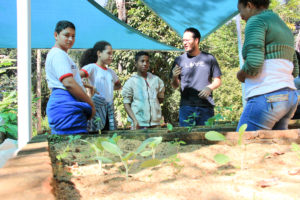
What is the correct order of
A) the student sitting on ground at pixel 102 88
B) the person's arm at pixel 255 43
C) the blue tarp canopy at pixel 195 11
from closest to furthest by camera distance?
Result: the person's arm at pixel 255 43, the student sitting on ground at pixel 102 88, the blue tarp canopy at pixel 195 11

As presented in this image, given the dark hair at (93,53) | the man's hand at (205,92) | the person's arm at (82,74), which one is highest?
the dark hair at (93,53)

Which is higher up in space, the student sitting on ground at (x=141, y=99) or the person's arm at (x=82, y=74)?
the person's arm at (x=82, y=74)

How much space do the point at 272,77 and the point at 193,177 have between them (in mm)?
1026

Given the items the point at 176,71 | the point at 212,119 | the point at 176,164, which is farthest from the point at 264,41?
the point at 176,71

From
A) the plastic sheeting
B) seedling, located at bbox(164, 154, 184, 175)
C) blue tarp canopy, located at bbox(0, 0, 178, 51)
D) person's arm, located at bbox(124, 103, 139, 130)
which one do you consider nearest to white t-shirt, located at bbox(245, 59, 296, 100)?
seedling, located at bbox(164, 154, 184, 175)

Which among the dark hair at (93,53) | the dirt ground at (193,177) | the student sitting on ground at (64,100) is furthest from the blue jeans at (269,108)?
the dark hair at (93,53)

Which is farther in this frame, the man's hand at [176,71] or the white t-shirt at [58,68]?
the man's hand at [176,71]

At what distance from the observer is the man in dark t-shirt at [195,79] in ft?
9.76

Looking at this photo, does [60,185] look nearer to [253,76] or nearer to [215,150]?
[215,150]

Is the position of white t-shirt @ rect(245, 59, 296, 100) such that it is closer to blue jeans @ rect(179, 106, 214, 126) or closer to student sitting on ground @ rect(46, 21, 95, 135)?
student sitting on ground @ rect(46, 21, 95, 135)

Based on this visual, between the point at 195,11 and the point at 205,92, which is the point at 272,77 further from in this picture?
the point at 195,11

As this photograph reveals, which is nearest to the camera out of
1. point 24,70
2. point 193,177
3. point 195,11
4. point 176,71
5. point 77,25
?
point 193,177

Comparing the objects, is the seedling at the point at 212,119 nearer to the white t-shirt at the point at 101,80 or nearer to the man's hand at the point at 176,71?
the man's hand at the point at 176,71

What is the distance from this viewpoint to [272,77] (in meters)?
1.66
